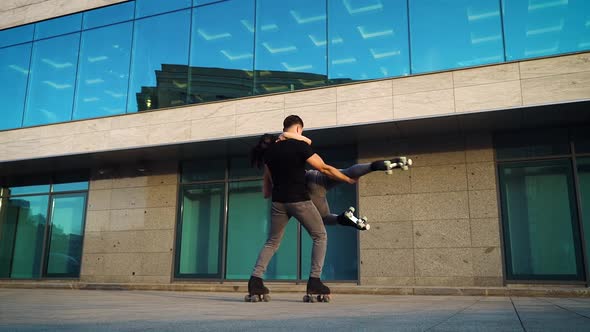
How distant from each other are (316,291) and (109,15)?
465 inches

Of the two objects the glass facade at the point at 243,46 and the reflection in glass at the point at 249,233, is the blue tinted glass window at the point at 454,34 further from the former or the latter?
the reflection in glass at the point at 249,233

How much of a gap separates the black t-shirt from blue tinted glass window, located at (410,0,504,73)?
604 cm

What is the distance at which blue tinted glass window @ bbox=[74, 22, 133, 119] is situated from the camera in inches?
546

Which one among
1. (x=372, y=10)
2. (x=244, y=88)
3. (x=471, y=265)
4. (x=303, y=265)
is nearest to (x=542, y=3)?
→ (x=372, y=10)

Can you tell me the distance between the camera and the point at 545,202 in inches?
430

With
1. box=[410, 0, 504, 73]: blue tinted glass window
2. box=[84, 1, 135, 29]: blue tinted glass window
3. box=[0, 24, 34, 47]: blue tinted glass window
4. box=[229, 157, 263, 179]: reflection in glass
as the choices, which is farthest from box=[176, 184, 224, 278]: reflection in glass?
box=[0, 24, 34, 47]: blue tinted glass window

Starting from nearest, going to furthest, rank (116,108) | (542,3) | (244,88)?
(542,3)
(244,88)
(116,108)

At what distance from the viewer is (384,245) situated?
11492 millimetres

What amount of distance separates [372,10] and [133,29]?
668cm

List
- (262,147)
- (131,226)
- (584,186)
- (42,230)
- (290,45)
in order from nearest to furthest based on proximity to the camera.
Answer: (262,147), (584,186), (290,45), (131,226), (42,230)

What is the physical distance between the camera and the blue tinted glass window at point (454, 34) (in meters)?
10.6

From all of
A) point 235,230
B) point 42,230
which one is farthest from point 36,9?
point 235,230

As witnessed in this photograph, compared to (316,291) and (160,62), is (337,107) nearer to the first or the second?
(160,62)

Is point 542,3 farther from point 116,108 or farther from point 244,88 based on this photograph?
point 116,108
